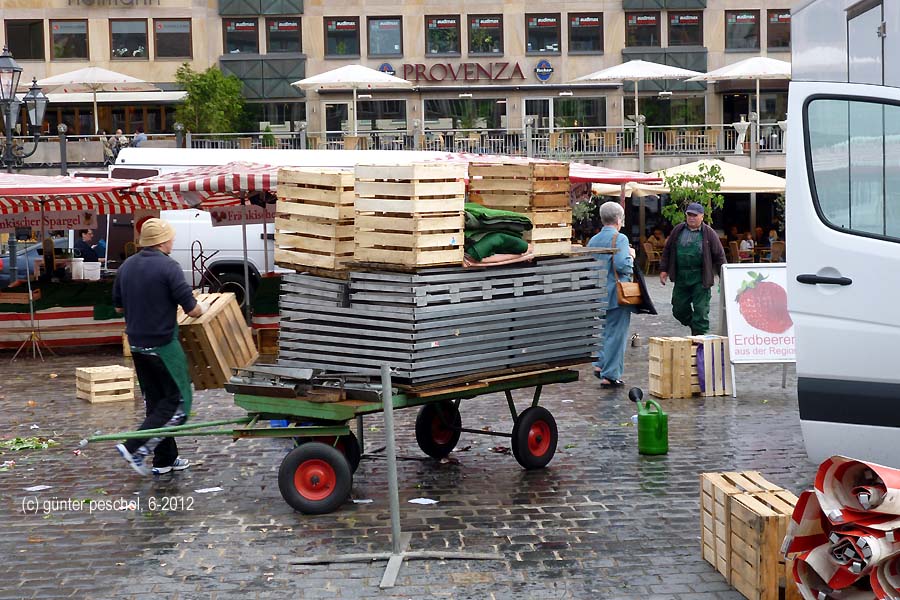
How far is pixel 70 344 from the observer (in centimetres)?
1720

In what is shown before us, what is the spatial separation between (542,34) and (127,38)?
17003mm

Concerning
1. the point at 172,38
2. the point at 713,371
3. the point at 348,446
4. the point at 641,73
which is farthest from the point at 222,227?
the point at 172,38

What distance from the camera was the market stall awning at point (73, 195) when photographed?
643 inches

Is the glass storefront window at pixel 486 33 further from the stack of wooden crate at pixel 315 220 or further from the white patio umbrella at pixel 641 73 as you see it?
the stack of wooden crate at pixel 315 220

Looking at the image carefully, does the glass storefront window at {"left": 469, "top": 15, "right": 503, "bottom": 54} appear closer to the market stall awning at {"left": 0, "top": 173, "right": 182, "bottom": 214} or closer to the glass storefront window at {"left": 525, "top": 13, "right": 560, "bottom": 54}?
the glass storefront window at {"left": 525, "top": 13, "right": 560, "bottom": 54}

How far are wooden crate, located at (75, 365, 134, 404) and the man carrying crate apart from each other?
3791 mm

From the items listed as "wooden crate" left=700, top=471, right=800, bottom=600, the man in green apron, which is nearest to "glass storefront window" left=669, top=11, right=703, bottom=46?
the man in green apron

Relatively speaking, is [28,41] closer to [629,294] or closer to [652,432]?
[629,294]

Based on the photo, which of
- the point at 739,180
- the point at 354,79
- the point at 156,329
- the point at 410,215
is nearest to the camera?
the point at 410,215

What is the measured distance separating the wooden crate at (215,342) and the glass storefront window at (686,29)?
43.8m

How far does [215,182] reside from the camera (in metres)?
15.6

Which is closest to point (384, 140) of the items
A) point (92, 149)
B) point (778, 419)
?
point (92, 149)

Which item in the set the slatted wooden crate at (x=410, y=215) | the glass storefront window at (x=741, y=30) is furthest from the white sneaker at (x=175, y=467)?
the glass storefront window at (x=741, y=30)

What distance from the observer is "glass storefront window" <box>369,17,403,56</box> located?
50000mm
